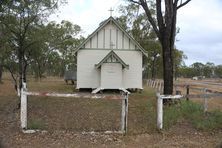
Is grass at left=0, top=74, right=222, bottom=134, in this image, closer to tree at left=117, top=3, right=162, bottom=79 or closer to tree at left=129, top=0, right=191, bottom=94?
tree at left=129, top=0, right=191, bottom=94

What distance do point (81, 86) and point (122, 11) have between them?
25007 mm

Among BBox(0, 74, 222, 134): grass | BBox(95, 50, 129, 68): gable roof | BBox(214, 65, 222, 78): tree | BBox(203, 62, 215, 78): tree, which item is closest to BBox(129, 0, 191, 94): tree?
BBox(0, 74, 222, 134): grass

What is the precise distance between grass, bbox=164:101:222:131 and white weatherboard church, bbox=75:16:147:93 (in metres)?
12.8

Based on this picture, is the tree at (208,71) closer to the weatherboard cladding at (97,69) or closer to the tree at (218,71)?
the tree at (218,71)

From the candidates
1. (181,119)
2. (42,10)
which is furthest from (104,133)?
(42,10)

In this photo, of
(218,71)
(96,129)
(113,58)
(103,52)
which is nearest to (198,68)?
(218,71)

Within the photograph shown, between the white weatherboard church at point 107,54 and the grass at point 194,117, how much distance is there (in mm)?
12810

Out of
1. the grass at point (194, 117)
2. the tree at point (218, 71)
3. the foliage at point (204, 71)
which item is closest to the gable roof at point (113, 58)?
A: the grass at point (194, 117)

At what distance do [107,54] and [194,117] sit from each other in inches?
570

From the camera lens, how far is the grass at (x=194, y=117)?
12000 millimetres

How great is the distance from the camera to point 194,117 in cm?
1295

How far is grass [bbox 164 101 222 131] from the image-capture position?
39.4ft

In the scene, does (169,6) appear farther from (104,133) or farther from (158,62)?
(158,62)

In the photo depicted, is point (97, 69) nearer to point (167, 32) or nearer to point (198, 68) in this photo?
point (167, 32)
